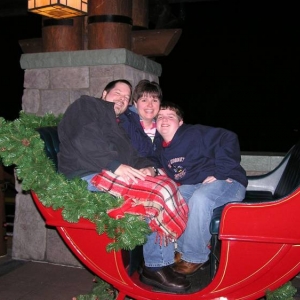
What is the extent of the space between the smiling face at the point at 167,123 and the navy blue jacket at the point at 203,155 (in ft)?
0.15

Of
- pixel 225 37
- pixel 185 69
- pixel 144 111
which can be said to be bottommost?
pixel 144 111

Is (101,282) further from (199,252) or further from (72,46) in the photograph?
(72,46)

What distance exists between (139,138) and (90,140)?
1.97 feet

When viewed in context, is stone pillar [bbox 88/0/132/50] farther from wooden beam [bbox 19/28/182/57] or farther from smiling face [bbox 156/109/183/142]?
smiling face [bbox 156/109/183/142]

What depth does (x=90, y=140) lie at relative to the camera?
233 cm

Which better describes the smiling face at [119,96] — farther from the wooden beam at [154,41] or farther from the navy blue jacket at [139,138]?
the wooden beam at [154,41]

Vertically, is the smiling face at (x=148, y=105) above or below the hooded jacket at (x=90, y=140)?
above

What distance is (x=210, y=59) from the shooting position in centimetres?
1964

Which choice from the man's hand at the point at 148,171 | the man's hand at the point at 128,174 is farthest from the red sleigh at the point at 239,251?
the man's hand at the point at 148,171

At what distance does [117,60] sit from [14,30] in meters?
12.7

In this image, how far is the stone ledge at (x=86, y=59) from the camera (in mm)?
3344

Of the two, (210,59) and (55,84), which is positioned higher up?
(210,59)

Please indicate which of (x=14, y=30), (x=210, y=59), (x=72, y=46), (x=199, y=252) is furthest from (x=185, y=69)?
(x=199, y=252)

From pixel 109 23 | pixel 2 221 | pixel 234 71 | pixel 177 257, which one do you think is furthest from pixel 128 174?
pixel 234 71
